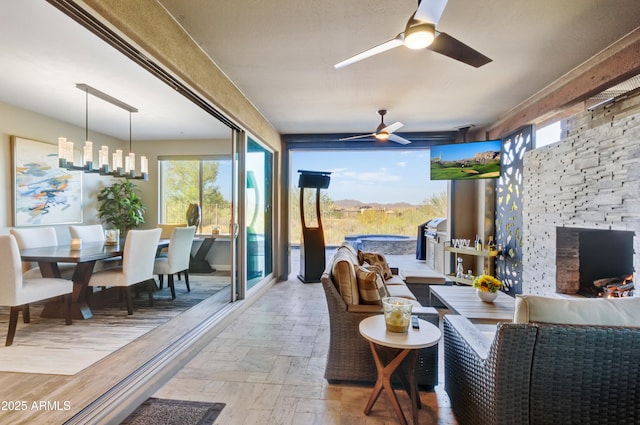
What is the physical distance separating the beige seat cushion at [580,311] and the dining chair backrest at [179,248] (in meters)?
4.07

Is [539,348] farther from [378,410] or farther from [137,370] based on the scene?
[137,370]

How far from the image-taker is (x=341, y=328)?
7.43 feet

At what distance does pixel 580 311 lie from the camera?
54.1 inches

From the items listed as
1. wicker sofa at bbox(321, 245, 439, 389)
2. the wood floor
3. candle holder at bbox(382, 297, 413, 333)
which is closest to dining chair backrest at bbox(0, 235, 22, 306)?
the wood floor

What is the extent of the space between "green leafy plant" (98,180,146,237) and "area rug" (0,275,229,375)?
2.08 metres

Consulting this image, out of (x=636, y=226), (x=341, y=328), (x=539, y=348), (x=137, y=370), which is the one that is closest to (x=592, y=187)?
(x=636, y=226)

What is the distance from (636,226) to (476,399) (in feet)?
6.52

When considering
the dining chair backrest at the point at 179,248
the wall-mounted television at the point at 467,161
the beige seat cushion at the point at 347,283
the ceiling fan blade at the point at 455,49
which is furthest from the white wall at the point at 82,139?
the ceiling fan blade at the point at 455,49

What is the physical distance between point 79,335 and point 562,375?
12.5 ft

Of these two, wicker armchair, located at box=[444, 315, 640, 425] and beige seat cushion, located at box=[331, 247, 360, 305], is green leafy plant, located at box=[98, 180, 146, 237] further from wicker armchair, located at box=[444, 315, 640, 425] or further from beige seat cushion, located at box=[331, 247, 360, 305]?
wicker armchair, located at box=[444, 315, 640, 425]

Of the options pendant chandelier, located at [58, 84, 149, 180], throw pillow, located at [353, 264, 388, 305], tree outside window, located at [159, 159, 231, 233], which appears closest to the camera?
throw pillow, located at [353, 264, 388, 305]

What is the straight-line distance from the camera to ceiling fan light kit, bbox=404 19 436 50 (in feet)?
5.91

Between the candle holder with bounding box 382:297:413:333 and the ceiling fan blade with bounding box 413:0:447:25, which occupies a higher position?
the ceiling fan blade with bounding box 413:0:447:25

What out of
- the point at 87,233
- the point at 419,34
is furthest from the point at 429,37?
the point at 87,233
